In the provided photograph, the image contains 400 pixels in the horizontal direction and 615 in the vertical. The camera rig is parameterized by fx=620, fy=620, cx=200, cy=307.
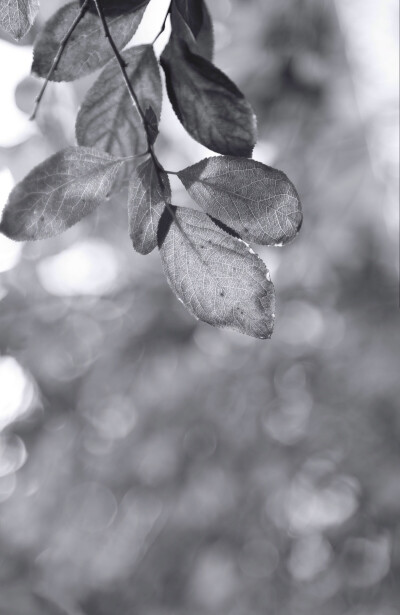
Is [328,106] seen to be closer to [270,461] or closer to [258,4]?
[258,4]

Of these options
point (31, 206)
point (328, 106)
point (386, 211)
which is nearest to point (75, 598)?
point (386, 211)

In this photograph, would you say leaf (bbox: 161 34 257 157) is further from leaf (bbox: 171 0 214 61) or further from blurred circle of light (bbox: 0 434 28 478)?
blurred circle of light (bbox: 0 434 28 478)

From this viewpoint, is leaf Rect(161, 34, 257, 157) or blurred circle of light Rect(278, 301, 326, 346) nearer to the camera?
leaf Rect(161, 34, 257, 157)

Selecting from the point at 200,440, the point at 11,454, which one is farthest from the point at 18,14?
the point at 11,454

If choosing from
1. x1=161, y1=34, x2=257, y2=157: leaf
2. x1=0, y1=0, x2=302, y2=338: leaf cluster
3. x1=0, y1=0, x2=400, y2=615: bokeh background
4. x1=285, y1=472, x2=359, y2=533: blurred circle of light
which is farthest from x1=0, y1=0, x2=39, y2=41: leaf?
x1=285, y1=472, x2=359, y2=533: blurred circle of light

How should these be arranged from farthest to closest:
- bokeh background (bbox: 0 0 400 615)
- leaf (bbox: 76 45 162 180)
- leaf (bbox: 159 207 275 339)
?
bokeh background (bbox: 0 0 400 615) < leaf (bbox: 76 45 162 180) < leaf (bbox: 159 207 275 339)
